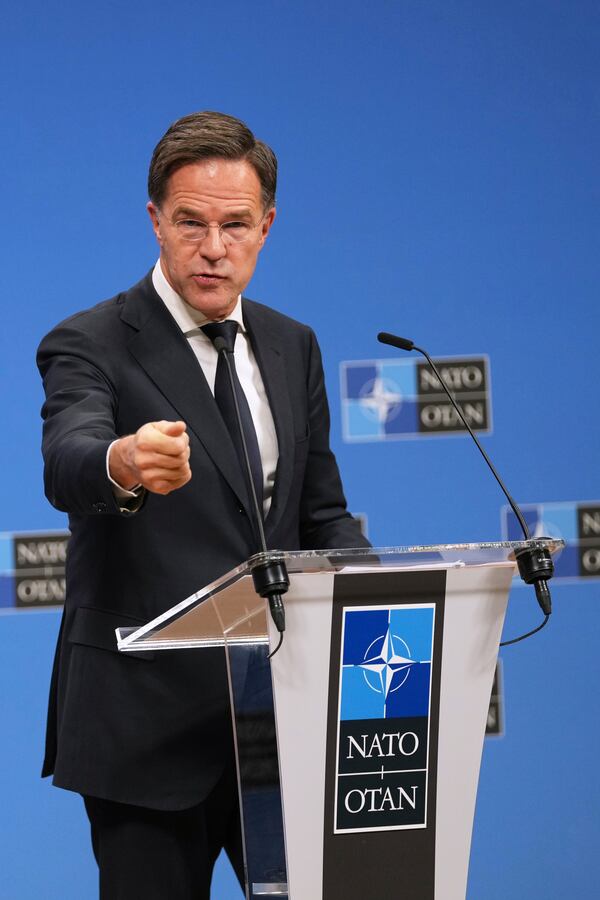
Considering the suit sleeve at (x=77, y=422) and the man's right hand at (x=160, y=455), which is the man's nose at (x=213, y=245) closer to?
the suit sleeve at (x=77, y=422)

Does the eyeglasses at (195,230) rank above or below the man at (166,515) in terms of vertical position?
above

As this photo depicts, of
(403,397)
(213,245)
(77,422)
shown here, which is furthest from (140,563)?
(403,397)

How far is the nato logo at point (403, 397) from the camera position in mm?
3135

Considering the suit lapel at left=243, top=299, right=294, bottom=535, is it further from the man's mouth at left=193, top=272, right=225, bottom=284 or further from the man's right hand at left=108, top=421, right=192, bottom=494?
the man's right hand at left=108, top=421, right=192, bottom=494

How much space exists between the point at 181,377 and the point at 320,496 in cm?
33

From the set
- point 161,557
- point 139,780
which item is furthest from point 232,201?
point 139,780

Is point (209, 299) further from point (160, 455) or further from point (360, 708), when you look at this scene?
point (360, 708)

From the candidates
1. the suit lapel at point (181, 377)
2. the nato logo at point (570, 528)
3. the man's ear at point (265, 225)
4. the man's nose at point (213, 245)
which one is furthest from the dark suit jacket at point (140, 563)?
the nato logo at point (570, 528)

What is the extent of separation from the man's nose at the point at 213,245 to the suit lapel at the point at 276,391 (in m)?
0.16

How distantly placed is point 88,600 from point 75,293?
154 cm

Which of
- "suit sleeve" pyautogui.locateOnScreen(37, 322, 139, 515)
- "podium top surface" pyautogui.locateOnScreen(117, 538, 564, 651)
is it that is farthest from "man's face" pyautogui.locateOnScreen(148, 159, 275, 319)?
"podium top surface" pyautogui.locateOnScreen(117, 538, 564, 651)

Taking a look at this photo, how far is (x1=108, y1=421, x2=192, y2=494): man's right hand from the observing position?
1.25 metres

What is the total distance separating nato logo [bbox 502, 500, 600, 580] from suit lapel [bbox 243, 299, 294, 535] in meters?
1.46

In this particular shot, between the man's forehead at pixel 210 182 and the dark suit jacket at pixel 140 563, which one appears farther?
the man's forehead at pixel 210 182
